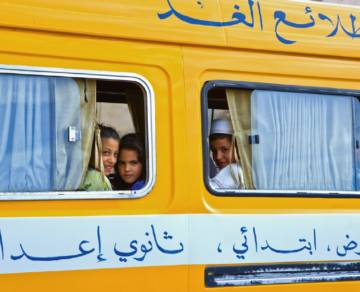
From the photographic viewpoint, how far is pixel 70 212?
7.65 ft

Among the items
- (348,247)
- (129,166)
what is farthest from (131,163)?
(348,247)

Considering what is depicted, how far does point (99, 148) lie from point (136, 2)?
3.28ft

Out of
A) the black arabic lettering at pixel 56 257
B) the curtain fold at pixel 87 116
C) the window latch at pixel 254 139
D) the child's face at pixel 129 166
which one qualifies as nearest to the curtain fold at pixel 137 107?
the child's face at pixel 129 166

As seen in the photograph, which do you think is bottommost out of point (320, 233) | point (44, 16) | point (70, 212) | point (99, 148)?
point (320, 233)

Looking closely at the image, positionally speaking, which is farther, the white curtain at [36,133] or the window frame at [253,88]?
the window frame at [253,88]

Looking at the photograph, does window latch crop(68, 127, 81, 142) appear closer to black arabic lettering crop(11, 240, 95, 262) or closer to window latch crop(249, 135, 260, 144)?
black arabic lettering crop(11, 240, 95, 262)

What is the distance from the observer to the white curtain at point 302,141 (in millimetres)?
2865

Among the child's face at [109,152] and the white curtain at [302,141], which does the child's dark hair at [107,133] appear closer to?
the child's face at [109,152]

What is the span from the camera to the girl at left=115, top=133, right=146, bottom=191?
110 inches

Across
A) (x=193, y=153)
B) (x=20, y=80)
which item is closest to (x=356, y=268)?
(x=193, y=153)

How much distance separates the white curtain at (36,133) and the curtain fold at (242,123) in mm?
1101

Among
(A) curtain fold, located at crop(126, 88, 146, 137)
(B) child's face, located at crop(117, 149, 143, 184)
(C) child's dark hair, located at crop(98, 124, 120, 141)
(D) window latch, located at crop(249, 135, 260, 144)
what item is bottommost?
(B) child's face, located at crop(117, 149, 143, 184)

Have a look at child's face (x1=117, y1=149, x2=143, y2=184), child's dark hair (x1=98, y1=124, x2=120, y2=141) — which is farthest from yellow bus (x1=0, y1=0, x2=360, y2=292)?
child's face (x1=117, y1=149, x2=143, y2=184)

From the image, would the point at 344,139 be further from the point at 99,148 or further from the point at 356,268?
the point at 99,148
